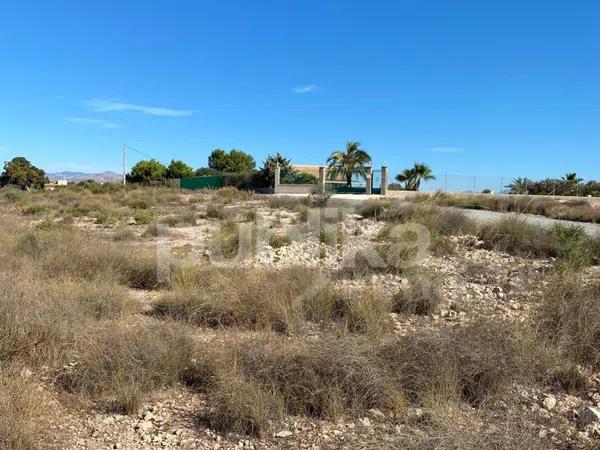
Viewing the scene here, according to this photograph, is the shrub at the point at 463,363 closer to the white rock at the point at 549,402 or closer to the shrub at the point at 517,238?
the white rock at the point at 549,402

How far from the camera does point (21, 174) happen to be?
216 feet

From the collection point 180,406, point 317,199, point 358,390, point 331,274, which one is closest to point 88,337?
point 180,406

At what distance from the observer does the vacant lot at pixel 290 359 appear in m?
3.31

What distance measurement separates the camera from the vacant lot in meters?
3.31

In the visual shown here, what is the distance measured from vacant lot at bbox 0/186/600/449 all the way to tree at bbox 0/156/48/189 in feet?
220

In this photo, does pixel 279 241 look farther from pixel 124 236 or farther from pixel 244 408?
pixel 244 408

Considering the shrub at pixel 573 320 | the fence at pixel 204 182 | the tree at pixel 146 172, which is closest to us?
the shrub at pixel 573 320

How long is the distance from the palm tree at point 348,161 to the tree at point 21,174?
42049mm

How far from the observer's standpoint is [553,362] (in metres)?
4.13

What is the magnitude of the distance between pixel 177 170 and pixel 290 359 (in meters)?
76.0

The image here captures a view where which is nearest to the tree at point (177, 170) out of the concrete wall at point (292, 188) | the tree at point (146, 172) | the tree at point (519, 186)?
the tree at point (146, 172)

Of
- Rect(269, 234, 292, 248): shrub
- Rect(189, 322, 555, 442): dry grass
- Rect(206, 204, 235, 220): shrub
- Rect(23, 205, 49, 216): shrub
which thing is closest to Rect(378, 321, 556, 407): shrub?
Rect(189, 322, 555, 442): dry grass

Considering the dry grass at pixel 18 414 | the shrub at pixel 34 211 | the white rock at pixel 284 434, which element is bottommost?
the white rock at pixel 284 434

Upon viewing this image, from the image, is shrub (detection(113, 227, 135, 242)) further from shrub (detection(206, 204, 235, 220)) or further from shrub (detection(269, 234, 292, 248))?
shrub (detection(206, 204, 235, 220))
